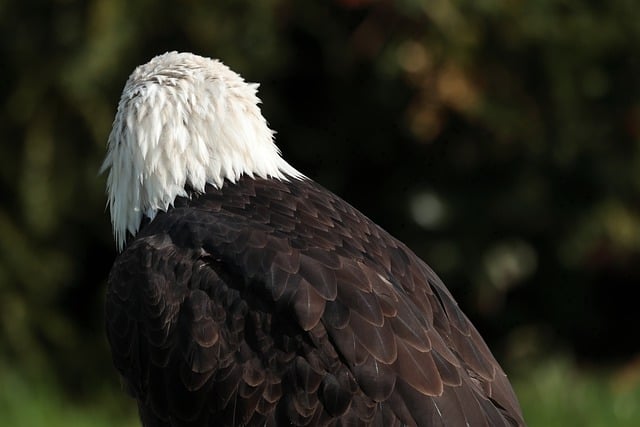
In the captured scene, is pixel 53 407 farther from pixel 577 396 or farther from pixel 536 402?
pixel 577 396

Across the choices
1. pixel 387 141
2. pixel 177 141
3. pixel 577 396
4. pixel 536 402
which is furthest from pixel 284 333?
pixel 387 141

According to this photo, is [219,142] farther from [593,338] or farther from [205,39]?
[593,338]

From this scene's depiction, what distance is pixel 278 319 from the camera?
164 inches

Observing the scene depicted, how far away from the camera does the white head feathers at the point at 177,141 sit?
4.77 meters

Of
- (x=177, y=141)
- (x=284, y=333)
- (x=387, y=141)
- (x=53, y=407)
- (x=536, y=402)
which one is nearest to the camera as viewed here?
(x=284, y=333)

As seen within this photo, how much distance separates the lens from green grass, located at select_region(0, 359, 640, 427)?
24.1ft

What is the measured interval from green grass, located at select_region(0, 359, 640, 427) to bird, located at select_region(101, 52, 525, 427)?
9.95 feet

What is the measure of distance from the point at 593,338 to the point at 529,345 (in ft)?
2.05

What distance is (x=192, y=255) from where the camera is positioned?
14.1 ft

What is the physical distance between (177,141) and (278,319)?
1.01 metres

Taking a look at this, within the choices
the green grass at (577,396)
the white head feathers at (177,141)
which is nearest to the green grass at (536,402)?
the green grass at (577,396)

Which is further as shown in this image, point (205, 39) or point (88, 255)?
point (88, 255)

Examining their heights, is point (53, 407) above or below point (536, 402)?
below

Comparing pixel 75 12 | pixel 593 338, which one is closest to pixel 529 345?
pixel 593 338
